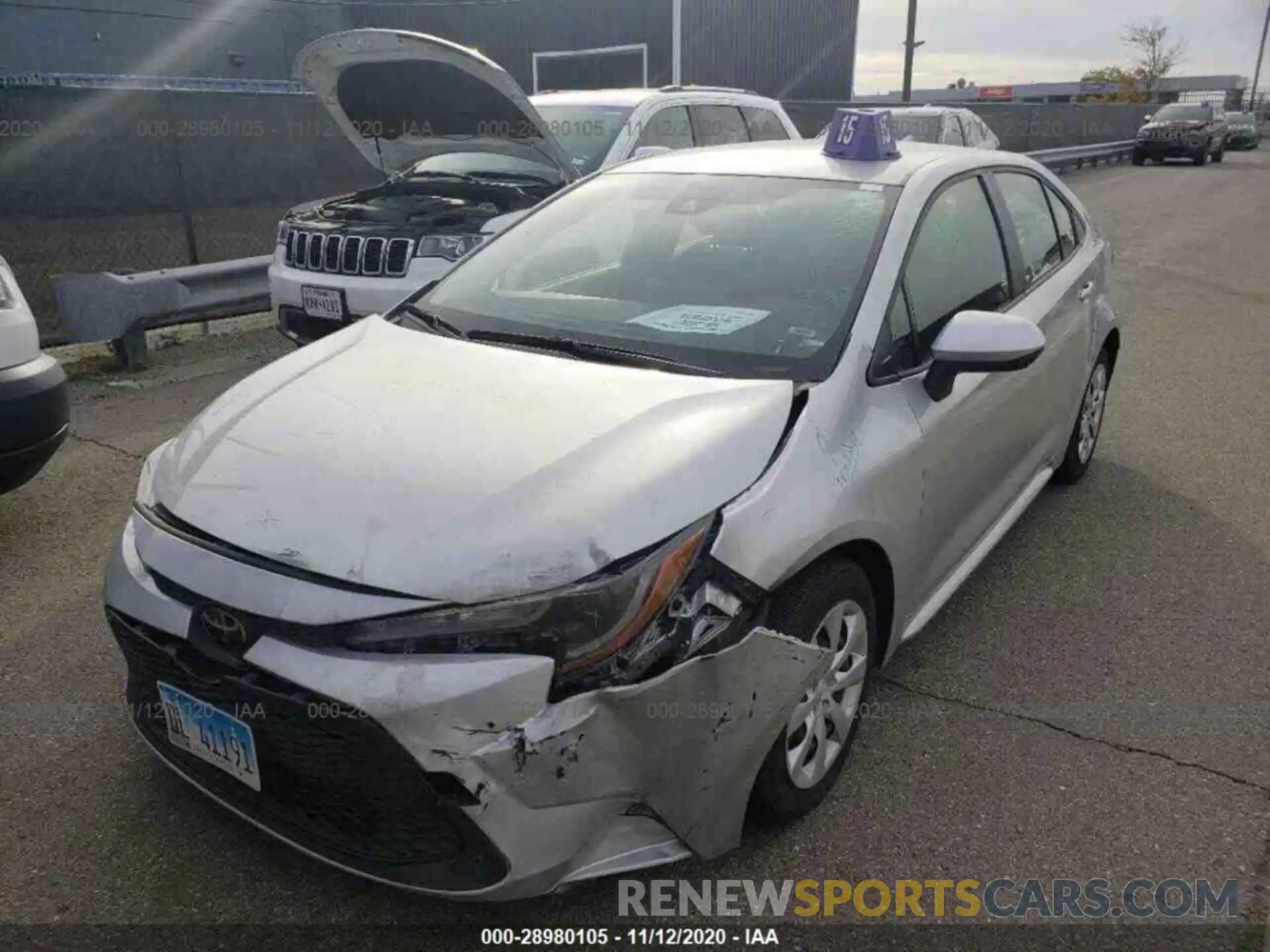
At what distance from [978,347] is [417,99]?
5287 millimetres

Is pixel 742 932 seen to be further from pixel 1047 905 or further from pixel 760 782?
pixel 1047 905

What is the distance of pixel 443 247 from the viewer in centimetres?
582

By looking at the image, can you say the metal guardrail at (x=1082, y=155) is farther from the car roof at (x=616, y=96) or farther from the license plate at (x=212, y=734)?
the license plate at (x=212, y=734)

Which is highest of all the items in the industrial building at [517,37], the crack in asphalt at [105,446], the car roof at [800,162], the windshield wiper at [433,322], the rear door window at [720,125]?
the industrial building at [517,37]

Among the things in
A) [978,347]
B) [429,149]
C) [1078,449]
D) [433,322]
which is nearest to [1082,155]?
[429,149]

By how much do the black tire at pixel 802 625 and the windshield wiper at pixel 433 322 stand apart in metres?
1.31

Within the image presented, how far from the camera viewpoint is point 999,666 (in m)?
3.29

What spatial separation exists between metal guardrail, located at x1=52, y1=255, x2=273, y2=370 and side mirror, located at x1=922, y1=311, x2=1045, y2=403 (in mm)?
5519

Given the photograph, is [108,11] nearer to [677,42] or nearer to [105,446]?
[677,42]

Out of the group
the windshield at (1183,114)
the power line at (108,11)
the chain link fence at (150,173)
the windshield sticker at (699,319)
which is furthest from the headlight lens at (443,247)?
the windshield at (1183,114)

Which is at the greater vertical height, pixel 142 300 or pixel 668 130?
pixel 668 130

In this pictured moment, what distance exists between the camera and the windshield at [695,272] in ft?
9.03

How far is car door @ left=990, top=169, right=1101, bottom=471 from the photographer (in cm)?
371

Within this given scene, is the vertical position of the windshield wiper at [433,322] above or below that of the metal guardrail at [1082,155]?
above
